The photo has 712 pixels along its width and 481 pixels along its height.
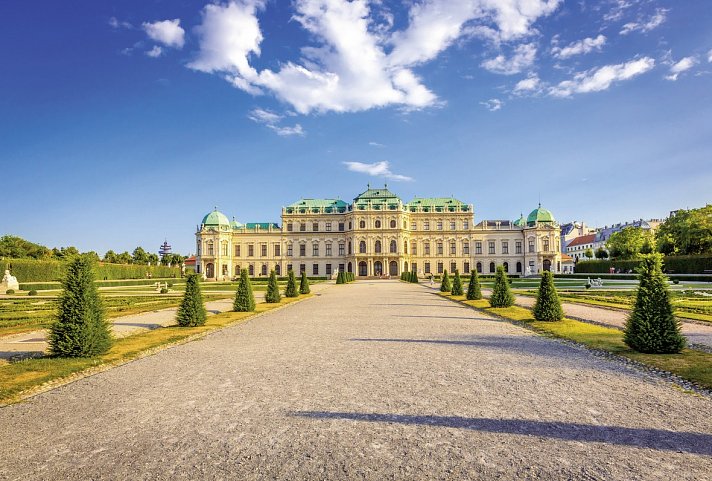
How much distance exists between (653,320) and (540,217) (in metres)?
75.0

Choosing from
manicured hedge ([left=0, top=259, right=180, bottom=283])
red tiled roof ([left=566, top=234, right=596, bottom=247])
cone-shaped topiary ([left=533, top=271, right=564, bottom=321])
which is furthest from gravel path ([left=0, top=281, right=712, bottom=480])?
red tiled roof ([left=566, top=234, right=596, bottom=247])

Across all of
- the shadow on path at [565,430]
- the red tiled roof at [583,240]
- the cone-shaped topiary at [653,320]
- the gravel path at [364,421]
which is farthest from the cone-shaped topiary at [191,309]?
the red tiled roof at [583,240]

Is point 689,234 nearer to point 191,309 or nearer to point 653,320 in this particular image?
point 653,320

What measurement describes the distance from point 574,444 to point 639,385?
311cm

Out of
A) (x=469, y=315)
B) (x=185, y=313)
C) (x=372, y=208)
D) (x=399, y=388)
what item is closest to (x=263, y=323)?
(x=185, y=313)

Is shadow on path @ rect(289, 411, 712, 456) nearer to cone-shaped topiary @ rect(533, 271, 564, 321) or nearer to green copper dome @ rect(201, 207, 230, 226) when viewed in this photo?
cone-shaped topiary @ rect(533, 271, 564, 321)

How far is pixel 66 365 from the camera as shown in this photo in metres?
8.12

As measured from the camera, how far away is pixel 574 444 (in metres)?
4.48

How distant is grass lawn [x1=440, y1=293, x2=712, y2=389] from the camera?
7414 mm

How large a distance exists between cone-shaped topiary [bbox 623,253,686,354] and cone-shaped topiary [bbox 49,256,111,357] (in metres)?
11.2

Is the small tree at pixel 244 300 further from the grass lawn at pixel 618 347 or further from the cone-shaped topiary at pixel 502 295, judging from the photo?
the cone-shaped topiary at pixel 502 295

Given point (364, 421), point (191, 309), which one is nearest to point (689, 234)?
point (191, 309)

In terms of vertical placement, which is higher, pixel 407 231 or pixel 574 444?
pixel 407 231

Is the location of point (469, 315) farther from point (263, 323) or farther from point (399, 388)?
point (399, 388)
